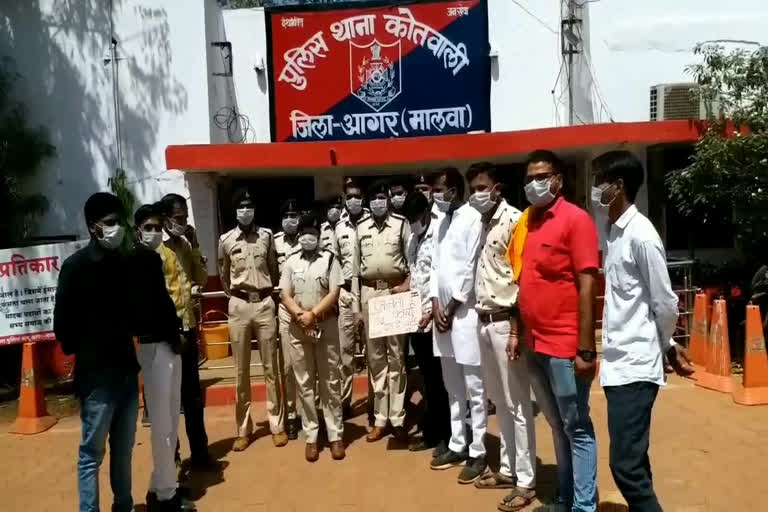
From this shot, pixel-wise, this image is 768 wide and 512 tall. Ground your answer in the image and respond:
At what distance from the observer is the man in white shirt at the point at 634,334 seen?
3066mm

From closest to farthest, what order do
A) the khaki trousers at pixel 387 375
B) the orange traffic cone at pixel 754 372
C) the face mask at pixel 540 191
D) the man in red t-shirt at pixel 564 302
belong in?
the man in red t-shirt at pixel 564 302, the face mask at pixel 540 191, the khaki trousers at pixel 387 375, the orange traffic cone at pixel 754 372

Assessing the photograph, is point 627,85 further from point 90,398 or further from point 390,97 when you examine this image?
point 90,398

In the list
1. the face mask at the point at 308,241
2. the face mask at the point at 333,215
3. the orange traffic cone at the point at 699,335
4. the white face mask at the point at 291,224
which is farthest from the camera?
the face mask at the point at 333,215

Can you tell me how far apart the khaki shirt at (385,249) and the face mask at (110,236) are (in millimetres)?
2223

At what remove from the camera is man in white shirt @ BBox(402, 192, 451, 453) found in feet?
16.7

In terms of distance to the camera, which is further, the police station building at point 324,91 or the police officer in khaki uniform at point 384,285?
the police station building at point 324,91

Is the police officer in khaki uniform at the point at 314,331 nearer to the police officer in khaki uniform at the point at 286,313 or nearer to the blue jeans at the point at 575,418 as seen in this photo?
the police officer in khaki uniform at the point at 286,313

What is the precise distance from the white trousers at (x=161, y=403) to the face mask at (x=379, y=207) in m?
2.00

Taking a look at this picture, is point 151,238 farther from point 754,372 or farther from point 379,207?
point 754,372

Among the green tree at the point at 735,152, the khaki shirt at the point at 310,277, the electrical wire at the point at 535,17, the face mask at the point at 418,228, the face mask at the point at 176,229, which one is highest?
the electrical wire at the point at 535,17

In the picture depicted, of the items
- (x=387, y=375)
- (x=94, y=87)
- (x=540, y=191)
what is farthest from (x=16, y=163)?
(x=540, y=191)

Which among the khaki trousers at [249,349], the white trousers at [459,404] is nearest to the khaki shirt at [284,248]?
the khaki trousers at [249,349]

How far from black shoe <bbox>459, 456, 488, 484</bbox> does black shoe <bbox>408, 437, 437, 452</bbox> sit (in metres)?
0.63

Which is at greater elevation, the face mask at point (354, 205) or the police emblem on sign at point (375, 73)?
the police emblem on sign at point (375, 73)
